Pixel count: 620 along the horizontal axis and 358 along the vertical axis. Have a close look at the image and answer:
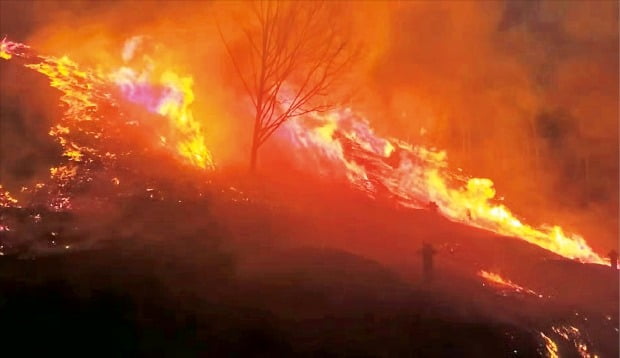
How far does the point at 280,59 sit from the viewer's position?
22859 millimetres

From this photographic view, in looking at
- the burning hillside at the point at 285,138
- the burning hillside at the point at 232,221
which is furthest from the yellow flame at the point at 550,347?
the burning hillside at the point at 285,138

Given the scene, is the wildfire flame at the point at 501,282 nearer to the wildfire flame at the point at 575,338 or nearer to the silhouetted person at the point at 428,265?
the wildfire flame at the point at 575,338

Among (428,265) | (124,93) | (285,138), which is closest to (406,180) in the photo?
(285,138)

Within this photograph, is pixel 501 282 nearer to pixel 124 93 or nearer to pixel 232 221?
pixel 232 221

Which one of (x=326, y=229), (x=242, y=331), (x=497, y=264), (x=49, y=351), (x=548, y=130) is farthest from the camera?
(x=548, y=130)

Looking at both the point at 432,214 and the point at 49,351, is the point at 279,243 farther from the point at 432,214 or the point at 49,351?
the point at 432,214

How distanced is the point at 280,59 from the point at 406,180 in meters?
7.98

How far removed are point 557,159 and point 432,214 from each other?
2164 centimetres

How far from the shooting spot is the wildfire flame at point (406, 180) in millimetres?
21438

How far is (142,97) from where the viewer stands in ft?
64.4

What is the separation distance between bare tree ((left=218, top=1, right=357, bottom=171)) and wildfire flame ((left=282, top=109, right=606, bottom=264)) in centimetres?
155

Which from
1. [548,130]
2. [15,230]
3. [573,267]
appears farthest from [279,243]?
[548,130]

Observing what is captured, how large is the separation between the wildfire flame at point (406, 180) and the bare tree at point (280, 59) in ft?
5.09

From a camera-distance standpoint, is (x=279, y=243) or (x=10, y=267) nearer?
(x=10, y=267)
